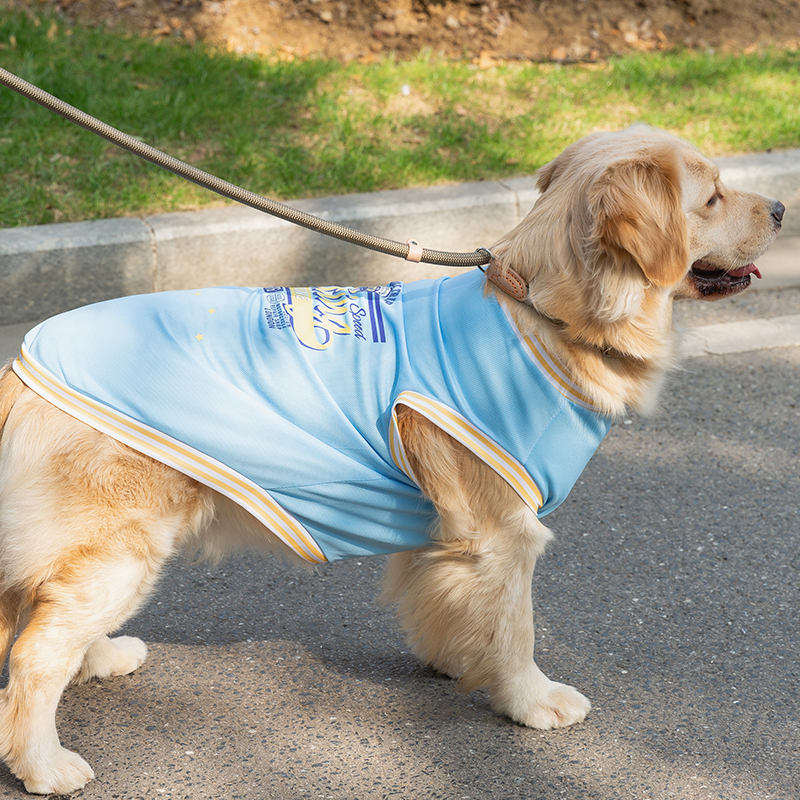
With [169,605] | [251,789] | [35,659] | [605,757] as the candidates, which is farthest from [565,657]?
[35,659]

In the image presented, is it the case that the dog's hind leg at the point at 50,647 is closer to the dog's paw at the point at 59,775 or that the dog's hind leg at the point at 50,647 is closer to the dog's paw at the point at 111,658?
the dog's paw at the point at 59,775

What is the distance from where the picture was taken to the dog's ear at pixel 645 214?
221 centimetres

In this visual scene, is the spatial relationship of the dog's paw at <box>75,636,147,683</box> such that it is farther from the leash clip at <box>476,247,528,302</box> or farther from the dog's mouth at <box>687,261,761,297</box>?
the dog's mouth at <box>687,261,761,297</box>

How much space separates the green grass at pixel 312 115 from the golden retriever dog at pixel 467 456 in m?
2.98

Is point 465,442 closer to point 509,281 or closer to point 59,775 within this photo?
point 509,281

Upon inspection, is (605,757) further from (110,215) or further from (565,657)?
(110,215)

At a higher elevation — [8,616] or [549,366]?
[549,366]

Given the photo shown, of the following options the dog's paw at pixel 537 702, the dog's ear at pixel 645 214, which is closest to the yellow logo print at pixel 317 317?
the dog's ear at pixel 645 214

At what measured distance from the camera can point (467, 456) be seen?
2.35m

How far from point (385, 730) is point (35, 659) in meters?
0.98

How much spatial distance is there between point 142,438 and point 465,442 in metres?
→ 0.79

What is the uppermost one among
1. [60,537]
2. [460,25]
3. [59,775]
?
[460,25]

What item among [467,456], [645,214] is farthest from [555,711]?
[645,214]

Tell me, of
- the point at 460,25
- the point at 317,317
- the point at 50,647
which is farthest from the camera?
the point at 460,25
